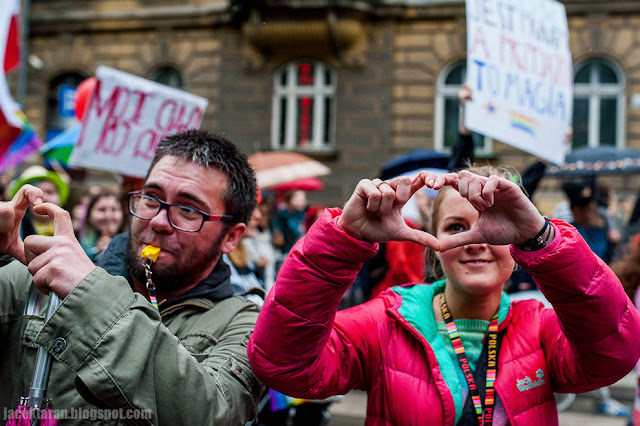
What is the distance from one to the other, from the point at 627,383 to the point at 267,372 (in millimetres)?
5922

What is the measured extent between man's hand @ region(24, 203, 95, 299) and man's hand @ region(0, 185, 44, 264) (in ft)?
0.32

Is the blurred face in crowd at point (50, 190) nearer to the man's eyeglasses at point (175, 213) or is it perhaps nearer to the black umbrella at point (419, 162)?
the black umbrella at point (419, 162)

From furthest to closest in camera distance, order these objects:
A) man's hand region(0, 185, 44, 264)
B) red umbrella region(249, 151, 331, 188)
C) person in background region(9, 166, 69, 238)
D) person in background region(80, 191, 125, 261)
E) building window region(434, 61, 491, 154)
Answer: building window region(434, 61, 491, 154) → red umbrella region(249, 151, 331, 188) → person in background region(80, 191, 125, 261) → person in background region(9, 166, 69, 238) → man's hand region(0, 185, 44, 264)

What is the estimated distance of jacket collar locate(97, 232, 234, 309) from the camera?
1.86 meters

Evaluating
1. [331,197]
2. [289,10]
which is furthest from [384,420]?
[289,10]

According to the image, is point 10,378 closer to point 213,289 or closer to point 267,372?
point 213,289

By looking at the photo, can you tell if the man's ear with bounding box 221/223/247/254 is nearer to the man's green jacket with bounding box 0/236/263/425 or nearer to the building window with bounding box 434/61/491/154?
the man's green jacket with bounding box 0/236/263/425

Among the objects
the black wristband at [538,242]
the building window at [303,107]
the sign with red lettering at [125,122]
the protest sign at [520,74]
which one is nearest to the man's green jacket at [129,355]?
the black wristband at [538,242]

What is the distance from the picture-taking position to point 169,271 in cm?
184

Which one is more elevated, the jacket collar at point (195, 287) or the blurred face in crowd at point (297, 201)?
the blurred face in crowd at point (297, 201)

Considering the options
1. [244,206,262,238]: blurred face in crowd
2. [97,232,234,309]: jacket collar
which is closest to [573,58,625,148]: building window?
[244,206,262,238]: blurred face in crowd

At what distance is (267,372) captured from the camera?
147 cm

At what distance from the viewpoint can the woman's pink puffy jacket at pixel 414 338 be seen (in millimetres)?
1386

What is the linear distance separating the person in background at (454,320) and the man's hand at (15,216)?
61cm
